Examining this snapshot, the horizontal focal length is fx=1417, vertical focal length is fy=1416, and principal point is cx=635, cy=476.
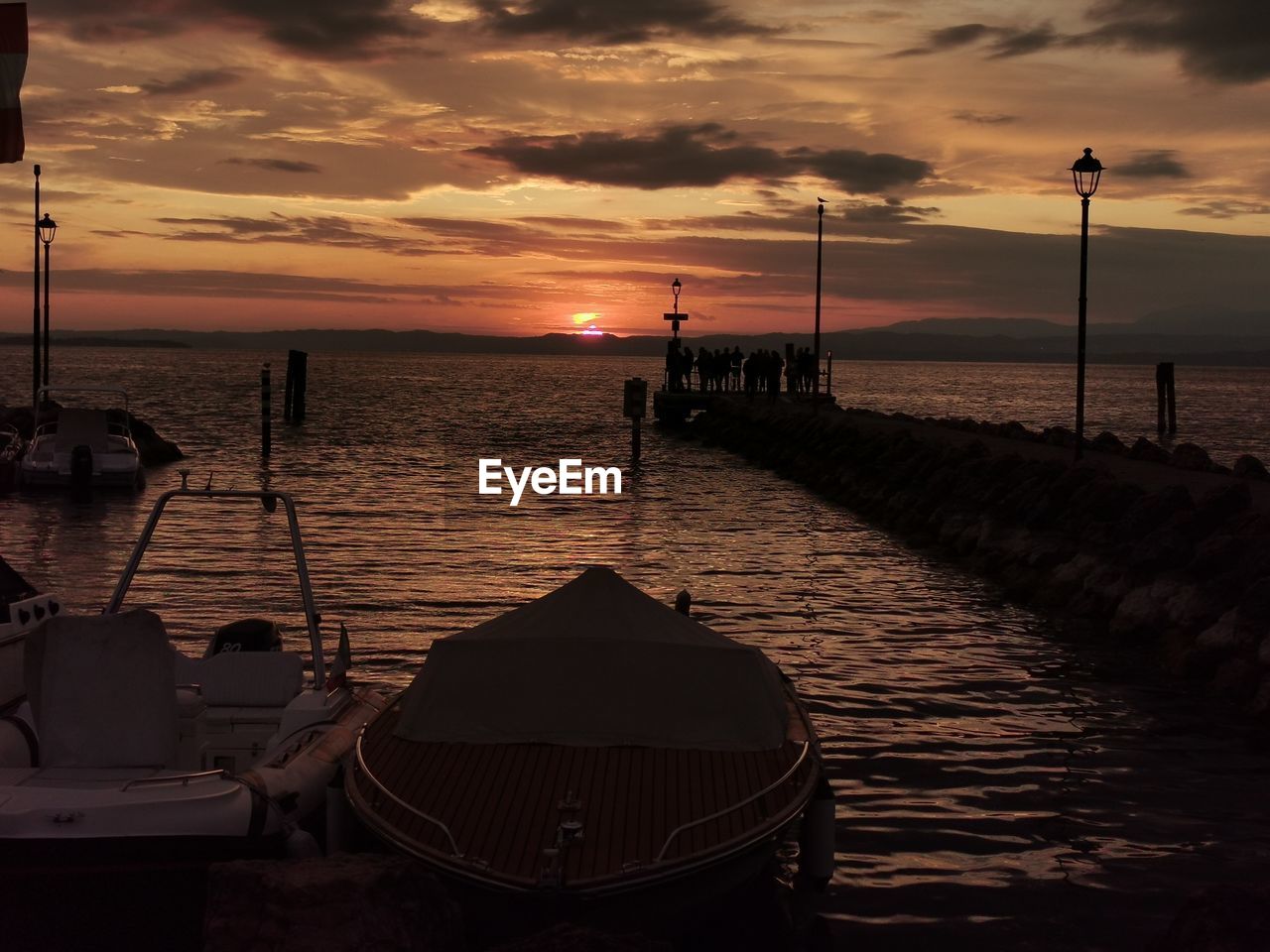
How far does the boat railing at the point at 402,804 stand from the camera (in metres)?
7.50

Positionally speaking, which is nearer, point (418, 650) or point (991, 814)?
point (991, 814)

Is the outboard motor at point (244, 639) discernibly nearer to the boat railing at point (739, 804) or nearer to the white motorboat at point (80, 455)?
the boat railing at point (739, 804)

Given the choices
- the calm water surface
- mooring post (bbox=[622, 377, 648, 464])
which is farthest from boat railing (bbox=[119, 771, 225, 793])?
mooring post (bbox=[622, 377, 648, 464])

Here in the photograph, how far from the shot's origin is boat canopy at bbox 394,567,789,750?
29.4ft

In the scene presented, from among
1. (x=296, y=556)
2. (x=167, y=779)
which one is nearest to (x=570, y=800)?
(x=167, y=779)

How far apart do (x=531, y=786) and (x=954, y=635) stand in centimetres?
1077

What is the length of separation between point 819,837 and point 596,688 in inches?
65.7

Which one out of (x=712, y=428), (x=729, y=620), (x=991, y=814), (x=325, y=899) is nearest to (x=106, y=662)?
(x=325, y=899)

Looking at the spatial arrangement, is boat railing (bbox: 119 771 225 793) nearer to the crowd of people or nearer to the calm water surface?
the calm water surface

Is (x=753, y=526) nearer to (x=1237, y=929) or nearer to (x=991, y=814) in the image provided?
(x=991, y=814)

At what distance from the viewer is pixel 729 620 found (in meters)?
18.9

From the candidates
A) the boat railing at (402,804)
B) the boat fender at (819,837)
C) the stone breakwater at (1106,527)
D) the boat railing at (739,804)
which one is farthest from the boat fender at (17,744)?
the stone breakwater at (1106,527)

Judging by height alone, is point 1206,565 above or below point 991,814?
above

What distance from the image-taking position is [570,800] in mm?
7816
